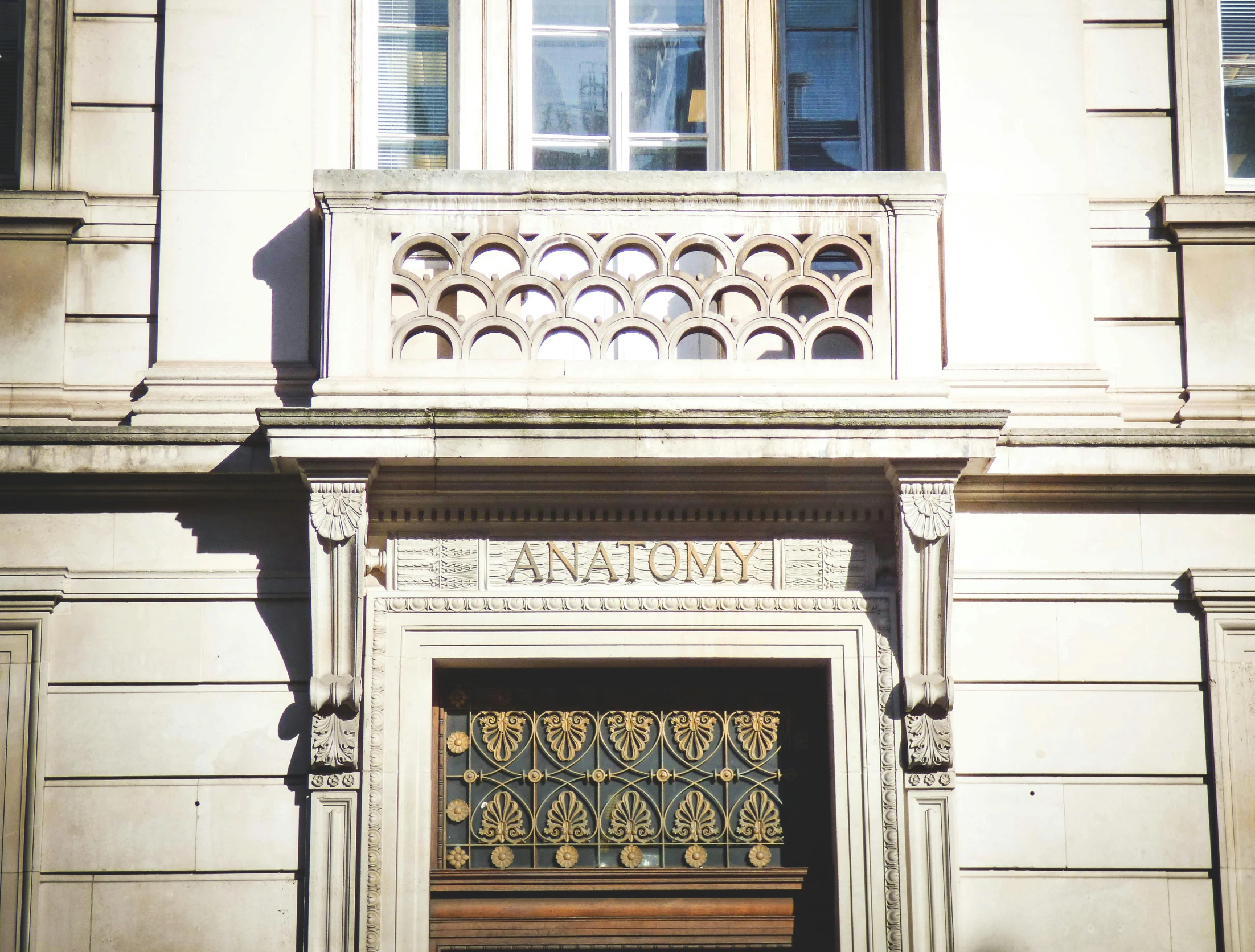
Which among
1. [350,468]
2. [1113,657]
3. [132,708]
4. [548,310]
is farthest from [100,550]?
[1113,657]

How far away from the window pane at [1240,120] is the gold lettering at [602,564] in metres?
4.50

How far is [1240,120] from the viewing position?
955cm

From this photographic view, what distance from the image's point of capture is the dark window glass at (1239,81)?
9531mm

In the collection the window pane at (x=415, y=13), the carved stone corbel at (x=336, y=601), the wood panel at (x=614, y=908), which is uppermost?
the window pane at (x=415, y=13)

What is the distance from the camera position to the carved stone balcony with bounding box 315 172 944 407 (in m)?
8.50

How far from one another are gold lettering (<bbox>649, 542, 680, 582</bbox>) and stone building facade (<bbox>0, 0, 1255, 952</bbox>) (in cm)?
3

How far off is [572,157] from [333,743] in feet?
12.9

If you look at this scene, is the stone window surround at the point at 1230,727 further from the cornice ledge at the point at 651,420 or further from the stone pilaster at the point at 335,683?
the stone pilaster at the point at 335,683

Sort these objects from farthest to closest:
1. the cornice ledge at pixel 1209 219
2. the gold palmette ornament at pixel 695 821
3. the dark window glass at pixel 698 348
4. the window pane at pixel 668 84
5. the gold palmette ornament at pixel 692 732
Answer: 1. the window pane at pixel 668 84
2. the dark window glass at pixel 698 348
3. the cornice ledge at pixel 1209 219
4. the gold palmette ornament at pixel 692 732
5. the gold palmette ornament at pixel 695 821

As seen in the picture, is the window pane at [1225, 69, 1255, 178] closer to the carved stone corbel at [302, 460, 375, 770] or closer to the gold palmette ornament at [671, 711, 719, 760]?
the gold palmette ornament at [671, 711, 719, 760]

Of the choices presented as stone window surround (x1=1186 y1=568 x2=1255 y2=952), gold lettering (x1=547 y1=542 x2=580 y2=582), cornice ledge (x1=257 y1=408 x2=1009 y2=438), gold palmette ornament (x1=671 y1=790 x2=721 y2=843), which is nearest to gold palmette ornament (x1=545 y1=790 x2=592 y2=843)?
gold palmette ornament (x1=671 y1=790 x2=721 y2=843)

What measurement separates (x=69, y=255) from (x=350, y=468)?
2321 mm

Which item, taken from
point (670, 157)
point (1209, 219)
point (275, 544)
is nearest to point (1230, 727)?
point (1209, 219)

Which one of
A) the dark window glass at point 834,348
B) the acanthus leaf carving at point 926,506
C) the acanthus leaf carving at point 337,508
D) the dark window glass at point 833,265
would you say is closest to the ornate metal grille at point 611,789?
the acanthus leaf carving at point 337,508
